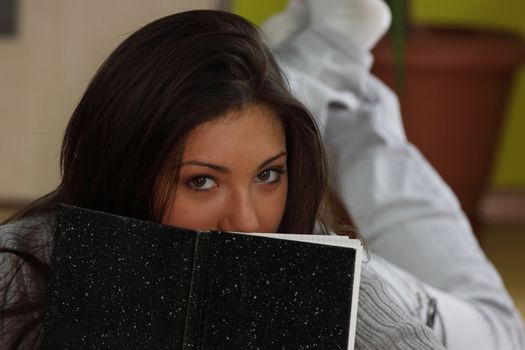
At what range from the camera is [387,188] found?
175 centimetres

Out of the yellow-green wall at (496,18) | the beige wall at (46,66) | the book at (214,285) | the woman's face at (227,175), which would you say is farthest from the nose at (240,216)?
the yellow-green wall at (496,18)

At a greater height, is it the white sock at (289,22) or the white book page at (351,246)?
the white sock at (289,22)

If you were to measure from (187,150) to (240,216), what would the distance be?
0.07m

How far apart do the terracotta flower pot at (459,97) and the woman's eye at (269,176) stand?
5.85 ft

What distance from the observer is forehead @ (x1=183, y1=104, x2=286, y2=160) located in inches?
37.4

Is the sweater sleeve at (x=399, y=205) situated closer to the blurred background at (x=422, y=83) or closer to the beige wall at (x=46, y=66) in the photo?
the blurred background at (x=422, y=83)

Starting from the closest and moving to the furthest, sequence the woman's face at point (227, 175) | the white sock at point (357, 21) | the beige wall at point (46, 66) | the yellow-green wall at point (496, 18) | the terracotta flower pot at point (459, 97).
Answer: the woman's face at point (227, 175) → the white sock at point (357, 21) → the terracotta flower pot at point (459, 97) → the beige wall at point (46, 66) → the yellow-green wall at point (496, 18)

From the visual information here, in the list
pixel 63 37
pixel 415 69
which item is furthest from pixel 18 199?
pixel 415 69

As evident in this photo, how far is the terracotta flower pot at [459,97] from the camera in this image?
280cm

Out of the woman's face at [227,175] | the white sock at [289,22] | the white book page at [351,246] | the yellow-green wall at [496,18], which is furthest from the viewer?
the yellow-green wall at [496,18]

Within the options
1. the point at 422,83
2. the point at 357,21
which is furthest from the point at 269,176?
the point at 422,83

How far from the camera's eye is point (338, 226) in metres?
1.16

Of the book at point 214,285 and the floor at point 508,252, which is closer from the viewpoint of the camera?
the book at point 214,285

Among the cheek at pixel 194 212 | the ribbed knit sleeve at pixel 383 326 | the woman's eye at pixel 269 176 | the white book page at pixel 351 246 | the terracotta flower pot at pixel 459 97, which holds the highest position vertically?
the terracotta flower pot at pixel 459 97
